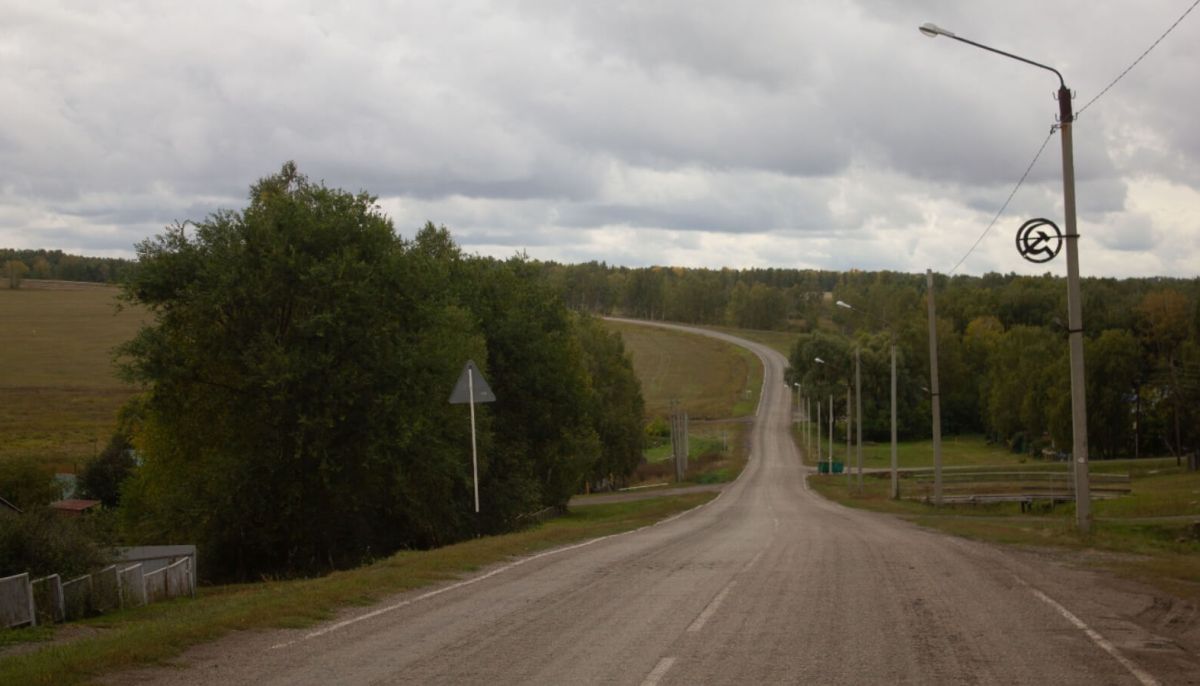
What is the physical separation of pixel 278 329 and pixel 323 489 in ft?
17.0

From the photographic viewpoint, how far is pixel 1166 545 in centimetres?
2211

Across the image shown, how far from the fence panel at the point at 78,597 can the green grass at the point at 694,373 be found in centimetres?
10630

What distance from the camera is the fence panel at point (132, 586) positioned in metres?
21.8

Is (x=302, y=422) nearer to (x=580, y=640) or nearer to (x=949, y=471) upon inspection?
(x=580, y=640)

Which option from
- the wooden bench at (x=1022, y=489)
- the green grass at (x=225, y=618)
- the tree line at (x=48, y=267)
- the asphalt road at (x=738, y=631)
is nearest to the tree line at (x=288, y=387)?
the green grass at (x=225, y=618)

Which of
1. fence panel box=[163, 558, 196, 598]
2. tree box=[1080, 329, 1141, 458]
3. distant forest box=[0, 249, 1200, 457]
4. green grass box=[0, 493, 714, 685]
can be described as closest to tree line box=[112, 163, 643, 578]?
fence panel box=[163, 558, 196, 598]

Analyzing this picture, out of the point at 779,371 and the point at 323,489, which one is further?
the point at 779,371

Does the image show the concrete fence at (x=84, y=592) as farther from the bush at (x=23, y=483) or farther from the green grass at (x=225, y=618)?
the bush at (x=23, y=483)

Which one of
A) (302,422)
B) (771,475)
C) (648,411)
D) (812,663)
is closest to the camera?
(812,663)

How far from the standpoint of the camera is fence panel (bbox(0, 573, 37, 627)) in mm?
16758

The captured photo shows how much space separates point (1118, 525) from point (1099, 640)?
25.9 metres

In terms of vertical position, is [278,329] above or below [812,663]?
above

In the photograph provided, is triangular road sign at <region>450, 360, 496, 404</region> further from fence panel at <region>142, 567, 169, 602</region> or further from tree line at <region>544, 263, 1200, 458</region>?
tree line at <region>544, 263, 1200, 458</region>

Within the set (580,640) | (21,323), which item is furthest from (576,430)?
(21,323)
